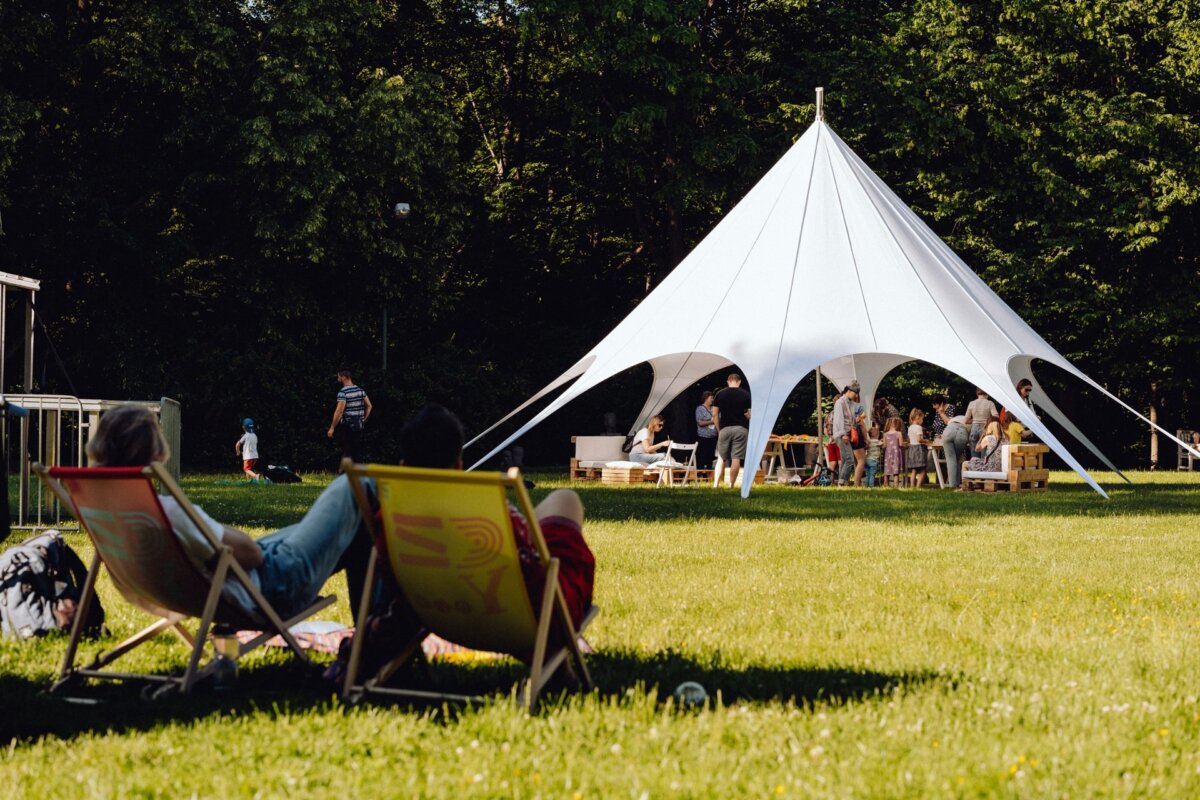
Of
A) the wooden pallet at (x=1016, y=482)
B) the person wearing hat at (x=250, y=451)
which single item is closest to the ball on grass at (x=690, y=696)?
the wooden pallet at (x=1016, y=482)

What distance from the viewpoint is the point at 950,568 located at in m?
8.15

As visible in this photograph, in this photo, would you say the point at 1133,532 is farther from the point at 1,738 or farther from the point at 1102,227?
the point at 1102,227

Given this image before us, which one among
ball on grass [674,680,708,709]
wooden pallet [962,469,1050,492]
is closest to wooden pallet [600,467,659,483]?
wooden pallet [962,469,1050,492]

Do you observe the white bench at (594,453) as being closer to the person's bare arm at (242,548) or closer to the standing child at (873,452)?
the standing child at (873,452)

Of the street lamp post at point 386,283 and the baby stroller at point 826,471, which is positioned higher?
the street lamp post at point 386,283

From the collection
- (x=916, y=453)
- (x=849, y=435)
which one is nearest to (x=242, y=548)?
(x=849, y=435)

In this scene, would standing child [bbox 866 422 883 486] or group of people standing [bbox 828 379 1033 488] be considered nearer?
group of people standing [bbox 828 379 1033 488]

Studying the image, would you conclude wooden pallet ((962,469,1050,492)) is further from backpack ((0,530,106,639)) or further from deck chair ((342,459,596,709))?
deck chair ((342,459,596,709))

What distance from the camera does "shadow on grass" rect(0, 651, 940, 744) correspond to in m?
4.09

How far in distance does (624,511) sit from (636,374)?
1527cm

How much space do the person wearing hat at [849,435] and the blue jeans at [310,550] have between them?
14198 millimetres

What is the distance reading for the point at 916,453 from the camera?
19.0m

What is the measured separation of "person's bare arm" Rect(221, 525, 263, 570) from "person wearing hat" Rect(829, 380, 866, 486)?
47.5ft

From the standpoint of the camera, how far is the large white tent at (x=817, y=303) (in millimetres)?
14352
